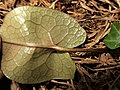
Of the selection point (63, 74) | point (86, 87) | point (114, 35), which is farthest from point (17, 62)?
point (114, 35)

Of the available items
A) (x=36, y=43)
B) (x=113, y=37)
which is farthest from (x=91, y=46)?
(x=36, y=43)

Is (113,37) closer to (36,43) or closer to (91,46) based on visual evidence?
(91,46)

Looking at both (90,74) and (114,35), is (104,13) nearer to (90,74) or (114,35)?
(114,35)

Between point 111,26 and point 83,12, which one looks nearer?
point 111,26
